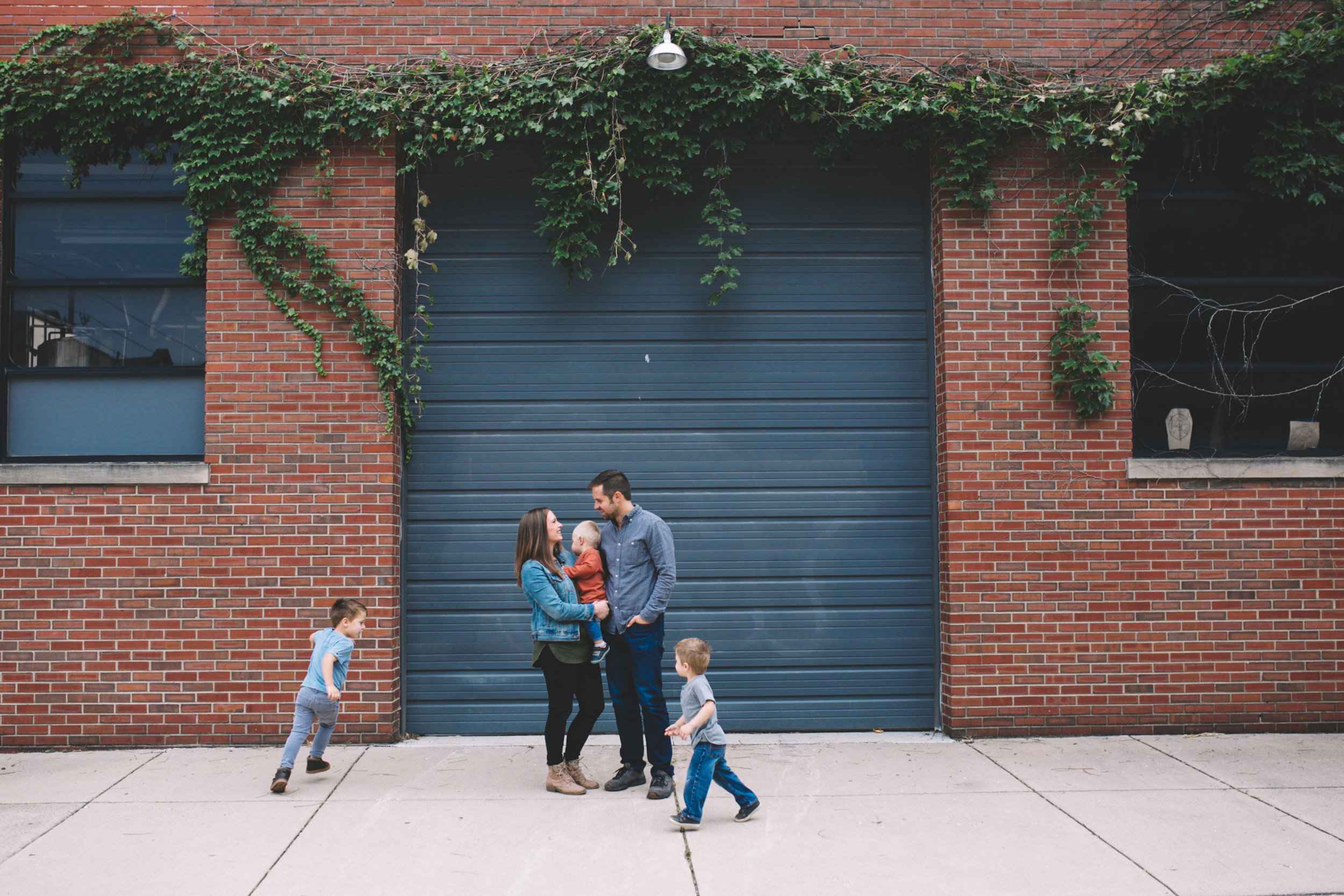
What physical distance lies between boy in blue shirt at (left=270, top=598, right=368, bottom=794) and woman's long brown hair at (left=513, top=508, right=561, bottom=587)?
1124 mm

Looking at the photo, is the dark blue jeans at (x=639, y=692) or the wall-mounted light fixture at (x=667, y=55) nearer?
the dark blue jeans at (x=639, y=692)

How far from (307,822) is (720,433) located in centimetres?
367

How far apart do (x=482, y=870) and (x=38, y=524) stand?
4278mm

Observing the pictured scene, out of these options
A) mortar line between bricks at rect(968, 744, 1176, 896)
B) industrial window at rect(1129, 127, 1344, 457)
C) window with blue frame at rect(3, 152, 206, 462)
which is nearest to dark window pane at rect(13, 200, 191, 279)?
window with blue frame at rect(3, 152, 206, 462)

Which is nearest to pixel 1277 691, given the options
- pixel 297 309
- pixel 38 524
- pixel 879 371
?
pixel 879 371

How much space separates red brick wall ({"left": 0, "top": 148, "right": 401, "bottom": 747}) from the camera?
6.23 meters

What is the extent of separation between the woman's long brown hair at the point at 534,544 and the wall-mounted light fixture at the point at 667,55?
3.03m

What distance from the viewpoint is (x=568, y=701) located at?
5211mm

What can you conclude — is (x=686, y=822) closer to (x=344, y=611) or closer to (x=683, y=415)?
(x=344, y=611)

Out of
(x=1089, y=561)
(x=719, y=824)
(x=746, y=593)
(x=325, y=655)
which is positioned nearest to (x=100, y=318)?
(x=325, y=655)

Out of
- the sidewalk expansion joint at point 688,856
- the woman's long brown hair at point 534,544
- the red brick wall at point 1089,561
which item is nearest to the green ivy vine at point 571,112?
the red brick wall at point 1089,561

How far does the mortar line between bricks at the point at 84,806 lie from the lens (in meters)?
4.42

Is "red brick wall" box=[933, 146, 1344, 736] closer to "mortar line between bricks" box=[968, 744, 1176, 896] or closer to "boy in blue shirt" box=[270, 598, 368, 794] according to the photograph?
"mortar line between bricks" box=[968, 744, 1176, 896]

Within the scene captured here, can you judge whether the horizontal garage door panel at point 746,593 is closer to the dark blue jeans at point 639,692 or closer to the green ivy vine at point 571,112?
the green ivy vine at point 571,112
